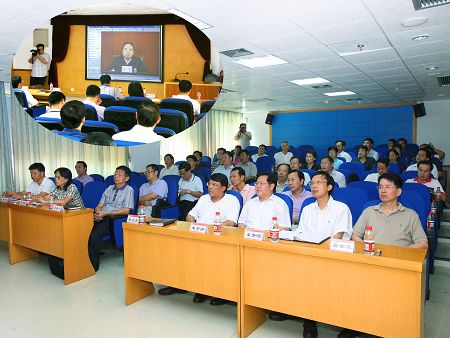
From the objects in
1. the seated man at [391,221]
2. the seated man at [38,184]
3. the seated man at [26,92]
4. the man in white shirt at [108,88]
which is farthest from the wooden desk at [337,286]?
the seated man at [38,184]

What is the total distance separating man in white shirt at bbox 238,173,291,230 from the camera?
3.10 metres

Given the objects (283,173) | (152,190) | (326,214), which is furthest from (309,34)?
(152,190)

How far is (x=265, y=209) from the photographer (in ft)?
10.3

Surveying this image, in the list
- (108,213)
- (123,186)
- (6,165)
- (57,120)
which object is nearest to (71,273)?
(108,213)

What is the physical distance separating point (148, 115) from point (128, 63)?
6.8 inches

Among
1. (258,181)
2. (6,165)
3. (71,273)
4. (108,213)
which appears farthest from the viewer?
(6,165)

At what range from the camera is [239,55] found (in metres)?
4.64

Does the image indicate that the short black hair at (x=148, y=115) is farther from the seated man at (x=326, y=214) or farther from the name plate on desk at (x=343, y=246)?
the seated man at (x=326, y=214)

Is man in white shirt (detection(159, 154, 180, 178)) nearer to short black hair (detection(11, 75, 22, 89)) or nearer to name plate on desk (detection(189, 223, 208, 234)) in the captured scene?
name plate on desk (detection(189, 223, 208, 234))

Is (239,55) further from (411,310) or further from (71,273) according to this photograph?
(411,310)

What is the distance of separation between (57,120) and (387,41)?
157 inches

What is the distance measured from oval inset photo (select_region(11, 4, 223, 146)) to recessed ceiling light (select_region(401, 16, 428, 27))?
2996 mm

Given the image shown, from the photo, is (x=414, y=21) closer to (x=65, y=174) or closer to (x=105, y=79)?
(x=105, y=79)

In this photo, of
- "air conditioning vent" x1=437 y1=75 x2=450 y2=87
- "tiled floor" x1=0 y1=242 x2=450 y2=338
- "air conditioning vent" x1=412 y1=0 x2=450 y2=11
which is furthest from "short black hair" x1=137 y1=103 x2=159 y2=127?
"air conditioning vent" x1=437 y1=75 x2=450 y2=87
